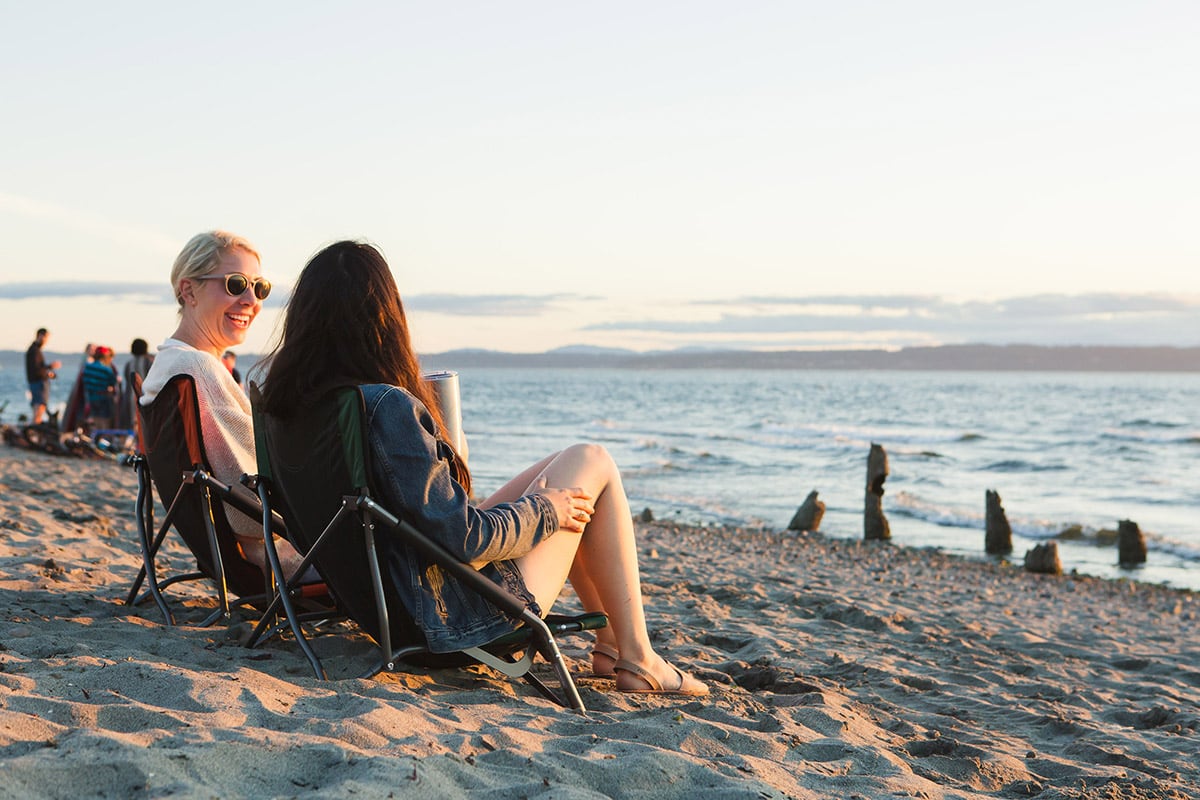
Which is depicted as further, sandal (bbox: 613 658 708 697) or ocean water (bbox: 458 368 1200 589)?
ocean water (bbox: 458 368 1200 589)

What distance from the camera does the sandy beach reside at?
255cm

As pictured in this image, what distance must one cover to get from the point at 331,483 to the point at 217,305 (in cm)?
113

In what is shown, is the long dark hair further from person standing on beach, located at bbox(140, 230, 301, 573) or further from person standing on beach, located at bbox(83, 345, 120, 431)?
person standing on beach, located at bbox(83, 345, 120, 431)

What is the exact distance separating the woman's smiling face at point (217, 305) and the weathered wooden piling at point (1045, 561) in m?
9.48

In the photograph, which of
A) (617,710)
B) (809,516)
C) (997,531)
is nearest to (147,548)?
(617,710)

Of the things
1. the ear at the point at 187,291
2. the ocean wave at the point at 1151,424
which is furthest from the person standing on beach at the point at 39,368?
the ocean wave at the point at 1151,424

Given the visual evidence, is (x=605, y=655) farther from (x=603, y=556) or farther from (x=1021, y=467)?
(x=1021, y=467)

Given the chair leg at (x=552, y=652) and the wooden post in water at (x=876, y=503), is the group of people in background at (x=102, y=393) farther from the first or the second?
the chair leg at (x=552, y=652)

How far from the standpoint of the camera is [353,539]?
340cm

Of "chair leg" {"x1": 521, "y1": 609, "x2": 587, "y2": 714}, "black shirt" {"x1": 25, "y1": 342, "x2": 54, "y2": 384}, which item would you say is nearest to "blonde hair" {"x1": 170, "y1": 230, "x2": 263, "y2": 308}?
"chair leg" {"x1": 521, "y1": 609, "x2": 587, "y2": 714}

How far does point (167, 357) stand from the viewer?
3928 millimetres

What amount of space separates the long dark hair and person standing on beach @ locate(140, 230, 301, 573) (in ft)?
2.35

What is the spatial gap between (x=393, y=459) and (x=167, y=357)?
1226mm

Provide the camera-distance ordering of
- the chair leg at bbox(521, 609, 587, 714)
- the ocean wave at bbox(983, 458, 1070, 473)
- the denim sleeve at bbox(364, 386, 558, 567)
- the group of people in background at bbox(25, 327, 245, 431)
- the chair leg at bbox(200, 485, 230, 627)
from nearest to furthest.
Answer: the denim sleeve at bbox(364, 386, 558, 567) < the chair leg at bbox(521, 609, 587, 714) < the chair leg at bbox(200, 485, 230, 627) < the group of people in background at bbox(25, 327, 245, 431) < the ocean wave at bbox(983, 458, 1070, 473)
